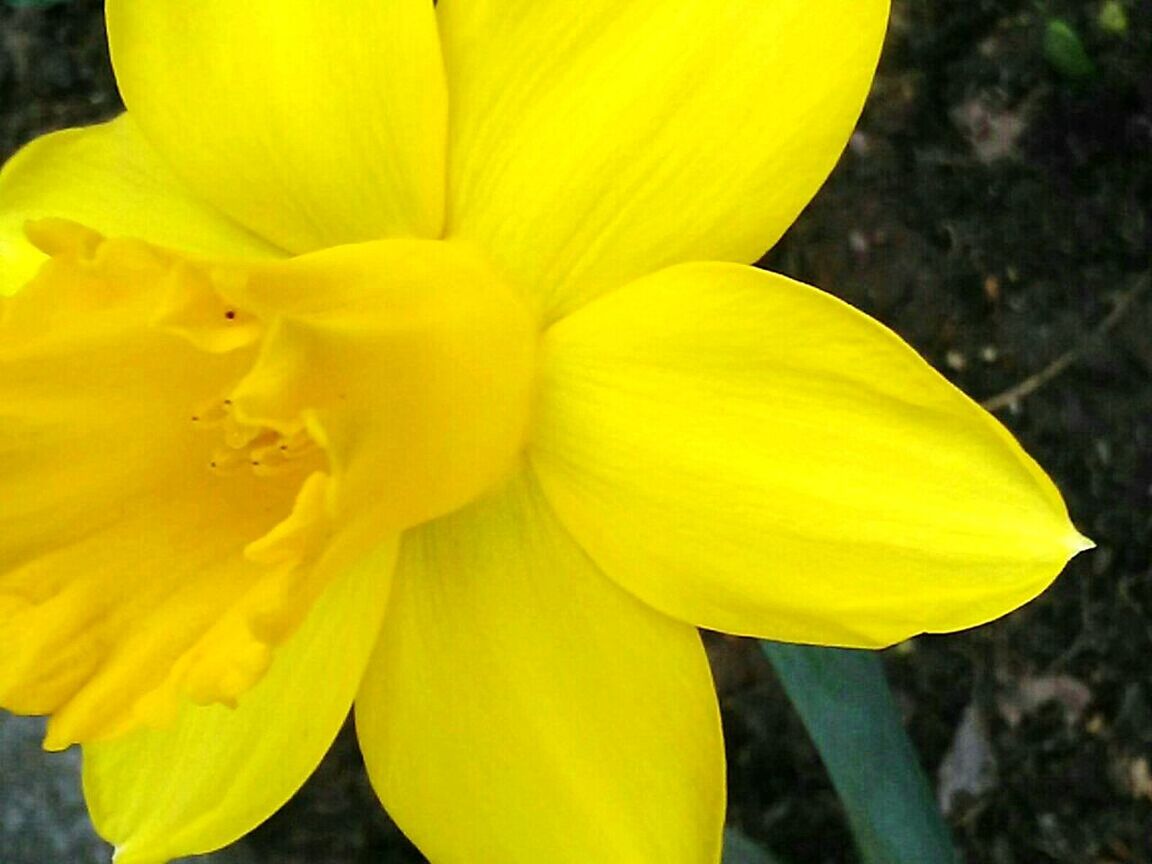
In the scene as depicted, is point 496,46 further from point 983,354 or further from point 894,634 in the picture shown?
point 983,354

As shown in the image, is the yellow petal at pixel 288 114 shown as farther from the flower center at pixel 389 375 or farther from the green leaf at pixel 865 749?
the green leaf at pixel 865 749

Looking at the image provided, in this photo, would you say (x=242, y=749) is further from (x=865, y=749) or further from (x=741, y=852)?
(x=741, y=852)

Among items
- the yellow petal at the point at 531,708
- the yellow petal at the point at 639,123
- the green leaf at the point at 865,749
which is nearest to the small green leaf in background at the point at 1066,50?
the green leaf at the point at 865,749

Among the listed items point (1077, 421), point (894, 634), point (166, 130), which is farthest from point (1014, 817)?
point (166, 130)

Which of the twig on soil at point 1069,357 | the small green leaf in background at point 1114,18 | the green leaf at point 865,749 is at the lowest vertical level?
the twig on soil at point 1069,357

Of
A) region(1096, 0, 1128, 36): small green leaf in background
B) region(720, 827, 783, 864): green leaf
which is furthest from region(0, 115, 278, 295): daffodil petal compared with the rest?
region(1096, 0, 1128, 36): small green leaf in background

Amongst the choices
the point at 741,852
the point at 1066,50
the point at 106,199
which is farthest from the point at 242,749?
the point at 1066,50

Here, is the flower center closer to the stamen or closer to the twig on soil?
the stamen
